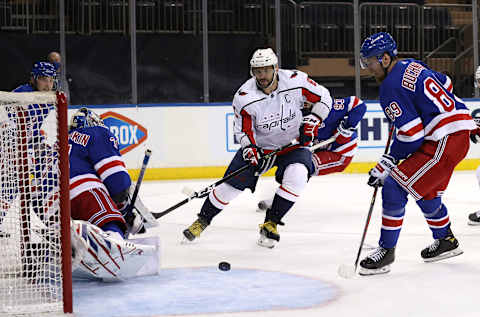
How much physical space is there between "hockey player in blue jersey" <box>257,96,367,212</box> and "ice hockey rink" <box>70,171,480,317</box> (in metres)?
0.30

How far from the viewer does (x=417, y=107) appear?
10.3ft

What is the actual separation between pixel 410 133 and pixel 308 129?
46.5 inches

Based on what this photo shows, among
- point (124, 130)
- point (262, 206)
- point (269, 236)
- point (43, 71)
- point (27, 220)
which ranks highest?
point (43, 71)

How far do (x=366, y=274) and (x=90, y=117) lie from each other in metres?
1.19

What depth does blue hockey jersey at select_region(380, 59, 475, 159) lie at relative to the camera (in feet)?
10.0

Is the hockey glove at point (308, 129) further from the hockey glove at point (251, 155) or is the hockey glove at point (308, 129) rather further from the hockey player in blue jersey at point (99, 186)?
the hockey player in blue jersey at point (99, 186)

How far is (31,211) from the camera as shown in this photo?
9.49 feet

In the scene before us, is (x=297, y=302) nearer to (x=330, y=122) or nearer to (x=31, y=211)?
(x=31, y=211)

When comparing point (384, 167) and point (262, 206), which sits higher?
point (384, 167)

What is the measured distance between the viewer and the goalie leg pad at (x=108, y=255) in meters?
2.75

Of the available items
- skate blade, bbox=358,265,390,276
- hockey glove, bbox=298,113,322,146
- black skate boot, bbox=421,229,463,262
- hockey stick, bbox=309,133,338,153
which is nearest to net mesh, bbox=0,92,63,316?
skate blade, bbox=358,265,390,276

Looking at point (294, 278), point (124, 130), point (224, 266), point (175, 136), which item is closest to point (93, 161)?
point (224, 266)

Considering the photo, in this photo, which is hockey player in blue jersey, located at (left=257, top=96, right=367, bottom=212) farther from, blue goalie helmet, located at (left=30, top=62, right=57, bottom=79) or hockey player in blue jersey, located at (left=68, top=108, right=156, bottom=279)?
A: hockey player in blue jersey, located at (left=68, top=108, right=156, bottom=279)

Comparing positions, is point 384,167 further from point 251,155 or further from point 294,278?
point 251,155
